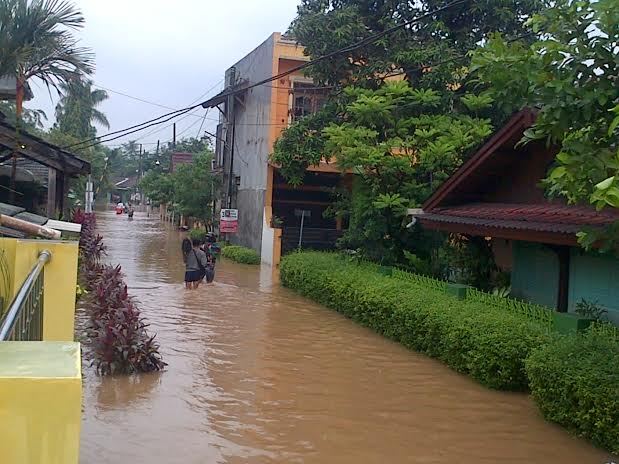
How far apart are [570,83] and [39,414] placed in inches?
219

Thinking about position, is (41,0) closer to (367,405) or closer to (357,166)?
(367,405)

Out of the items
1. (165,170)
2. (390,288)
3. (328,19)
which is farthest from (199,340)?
(165,170)

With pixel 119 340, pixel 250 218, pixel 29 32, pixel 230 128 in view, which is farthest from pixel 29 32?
pixel 230 128

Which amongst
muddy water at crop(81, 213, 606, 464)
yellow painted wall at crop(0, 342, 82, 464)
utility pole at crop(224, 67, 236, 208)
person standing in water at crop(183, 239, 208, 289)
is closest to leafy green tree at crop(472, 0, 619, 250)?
muddy water at crop(81, 213, 606, 464)

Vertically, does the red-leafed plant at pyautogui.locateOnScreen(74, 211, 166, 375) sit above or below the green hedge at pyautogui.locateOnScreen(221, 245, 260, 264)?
below

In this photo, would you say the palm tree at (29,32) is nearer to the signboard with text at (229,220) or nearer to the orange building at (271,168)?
the orange building at (271,168)

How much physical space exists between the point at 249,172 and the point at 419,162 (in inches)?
524

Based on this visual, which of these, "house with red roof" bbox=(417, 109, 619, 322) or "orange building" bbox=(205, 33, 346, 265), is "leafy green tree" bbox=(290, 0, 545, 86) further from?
"house with red roof" bbox=(417, 109, 619, 322)

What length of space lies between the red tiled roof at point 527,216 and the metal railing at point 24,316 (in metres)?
6.04

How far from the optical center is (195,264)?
1797 cm

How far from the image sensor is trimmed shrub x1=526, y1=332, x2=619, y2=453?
6848 millimetres

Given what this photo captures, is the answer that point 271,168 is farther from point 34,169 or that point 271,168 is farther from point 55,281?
point 55,281

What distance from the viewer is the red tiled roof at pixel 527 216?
30.8 ft

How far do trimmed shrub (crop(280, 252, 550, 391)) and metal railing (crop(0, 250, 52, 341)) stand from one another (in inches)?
242
